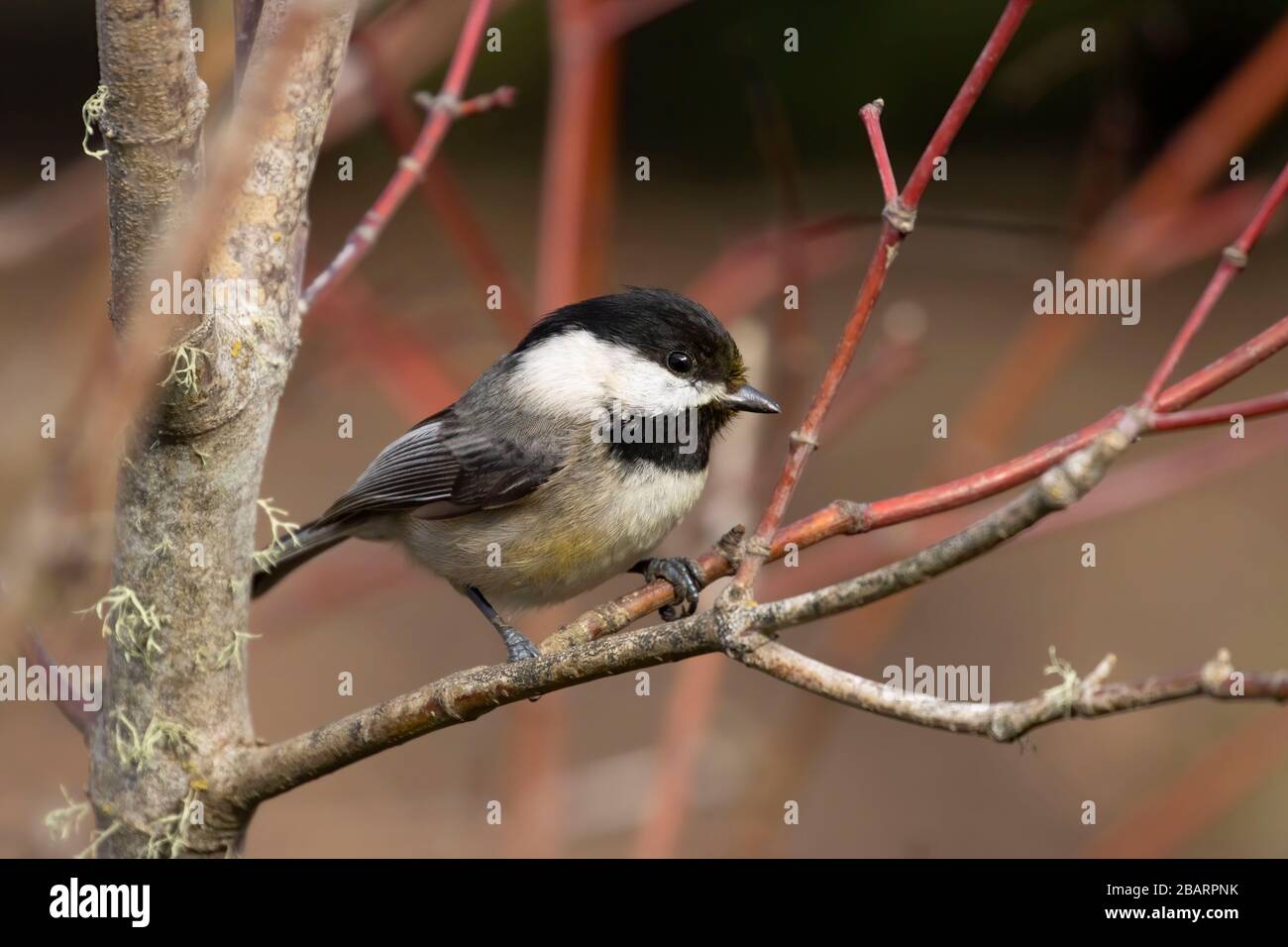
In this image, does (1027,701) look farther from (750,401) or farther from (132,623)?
(750,401)

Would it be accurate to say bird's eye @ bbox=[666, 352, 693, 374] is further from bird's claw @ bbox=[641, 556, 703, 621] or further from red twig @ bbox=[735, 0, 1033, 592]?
red twig @ bbox=[735, 0, 1033, 592]

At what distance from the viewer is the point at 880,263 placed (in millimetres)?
1323

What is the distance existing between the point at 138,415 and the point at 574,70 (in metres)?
1.13

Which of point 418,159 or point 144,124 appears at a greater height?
point 418,159

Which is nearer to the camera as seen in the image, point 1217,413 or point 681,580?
point 1217,413

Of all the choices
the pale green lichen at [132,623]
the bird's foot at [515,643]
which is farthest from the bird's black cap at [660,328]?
the pale green lichen at [132,623]

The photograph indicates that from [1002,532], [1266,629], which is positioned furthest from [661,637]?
[1266,629]

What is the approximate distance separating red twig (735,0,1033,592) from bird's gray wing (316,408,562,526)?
1.17m

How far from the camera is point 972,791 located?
5.17 metres

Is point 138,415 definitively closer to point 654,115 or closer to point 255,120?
point 255,120

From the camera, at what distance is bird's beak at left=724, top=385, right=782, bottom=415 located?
2471mm

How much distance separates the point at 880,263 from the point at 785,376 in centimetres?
136

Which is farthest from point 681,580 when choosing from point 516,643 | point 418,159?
point 418,159

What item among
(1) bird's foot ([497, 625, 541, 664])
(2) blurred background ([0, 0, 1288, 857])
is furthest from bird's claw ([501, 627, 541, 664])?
(2) blurred background ([0, 0, 1288, 857])
